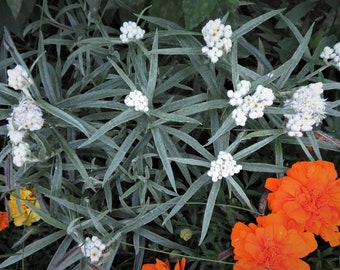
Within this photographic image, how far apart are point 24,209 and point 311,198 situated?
831 millimetres

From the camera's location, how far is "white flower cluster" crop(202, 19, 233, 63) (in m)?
1.23

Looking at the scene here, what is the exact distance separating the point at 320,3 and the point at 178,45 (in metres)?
0.69

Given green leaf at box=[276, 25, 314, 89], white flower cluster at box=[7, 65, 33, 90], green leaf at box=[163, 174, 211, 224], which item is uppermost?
green leaf at box=[276, 25, 314, 89]

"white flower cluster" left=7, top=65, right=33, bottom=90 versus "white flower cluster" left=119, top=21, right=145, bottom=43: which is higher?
"white flower cluster" left=119, top=21, right=145, bottom=43

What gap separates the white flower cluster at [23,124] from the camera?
3.94 feet

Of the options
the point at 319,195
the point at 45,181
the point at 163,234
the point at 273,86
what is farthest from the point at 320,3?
the point at 45,181

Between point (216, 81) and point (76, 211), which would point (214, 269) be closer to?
point (76, 211)

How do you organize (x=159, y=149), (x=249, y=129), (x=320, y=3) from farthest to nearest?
(x=320, y=3)
(x=249, y=129)
(x=159, y=149)

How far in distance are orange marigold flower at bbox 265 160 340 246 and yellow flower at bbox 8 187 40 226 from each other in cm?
70

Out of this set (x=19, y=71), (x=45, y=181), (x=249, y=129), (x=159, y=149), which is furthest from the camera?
(x=45, y=181)

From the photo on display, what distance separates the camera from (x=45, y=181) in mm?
1528

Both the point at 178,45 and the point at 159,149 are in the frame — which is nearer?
the point at 159,149

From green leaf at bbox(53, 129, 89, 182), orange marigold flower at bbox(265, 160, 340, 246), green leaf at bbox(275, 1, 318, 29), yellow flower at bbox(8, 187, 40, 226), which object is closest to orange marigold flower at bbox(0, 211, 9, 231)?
yellow flower at bbox(8, 187, 40, 226)

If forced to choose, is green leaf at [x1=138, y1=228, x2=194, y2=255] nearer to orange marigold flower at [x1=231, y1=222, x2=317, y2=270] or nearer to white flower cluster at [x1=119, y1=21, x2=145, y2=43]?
orange marigold flower at [x1=231, y1=222, x2=317, y2=270]
